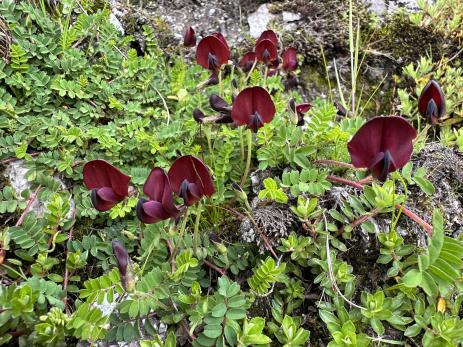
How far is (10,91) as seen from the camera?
2.21 meters

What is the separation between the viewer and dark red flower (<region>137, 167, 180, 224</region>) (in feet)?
4.35

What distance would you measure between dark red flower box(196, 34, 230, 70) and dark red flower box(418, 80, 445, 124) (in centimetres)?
97

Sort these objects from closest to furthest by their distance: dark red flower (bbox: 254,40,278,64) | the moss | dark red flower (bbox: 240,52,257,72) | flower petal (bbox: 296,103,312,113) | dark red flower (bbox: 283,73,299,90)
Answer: flower petal (bbox: 296,103,312,113) < dark red flower (bbox: 254,40,278,64) < dark red flower (bbox: 240,52,257,72) < dark red flower (bbox: 283,73,299,90) < the moss

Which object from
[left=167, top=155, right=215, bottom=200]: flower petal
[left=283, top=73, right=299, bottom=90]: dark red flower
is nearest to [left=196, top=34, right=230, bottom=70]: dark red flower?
[left=283, top=73, right=299, bottom=90]: dark red flower

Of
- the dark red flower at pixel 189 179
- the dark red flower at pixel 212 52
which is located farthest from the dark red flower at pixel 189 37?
the dark red flower at pixel 189 179

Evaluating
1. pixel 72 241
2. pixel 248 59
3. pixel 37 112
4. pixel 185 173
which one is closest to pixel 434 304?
pixel 185 173

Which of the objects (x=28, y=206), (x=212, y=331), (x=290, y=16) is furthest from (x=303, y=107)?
(x=290, y=16)

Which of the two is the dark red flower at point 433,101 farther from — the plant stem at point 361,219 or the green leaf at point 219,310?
the green leaf at point 219,310

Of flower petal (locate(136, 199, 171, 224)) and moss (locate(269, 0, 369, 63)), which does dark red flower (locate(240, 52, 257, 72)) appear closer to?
moss (locate(269, 0, 369, 63))

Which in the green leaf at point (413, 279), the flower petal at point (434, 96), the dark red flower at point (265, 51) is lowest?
the green leaf at point (413, 279)

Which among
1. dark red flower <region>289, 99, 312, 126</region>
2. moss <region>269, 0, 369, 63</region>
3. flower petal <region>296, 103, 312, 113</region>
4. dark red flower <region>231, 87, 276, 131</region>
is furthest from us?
moss <region>269, 0, 369, 63</region>

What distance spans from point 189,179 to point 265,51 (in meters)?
1.09

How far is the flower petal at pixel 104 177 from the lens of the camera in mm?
1406

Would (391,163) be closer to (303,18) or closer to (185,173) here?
(185,173)
